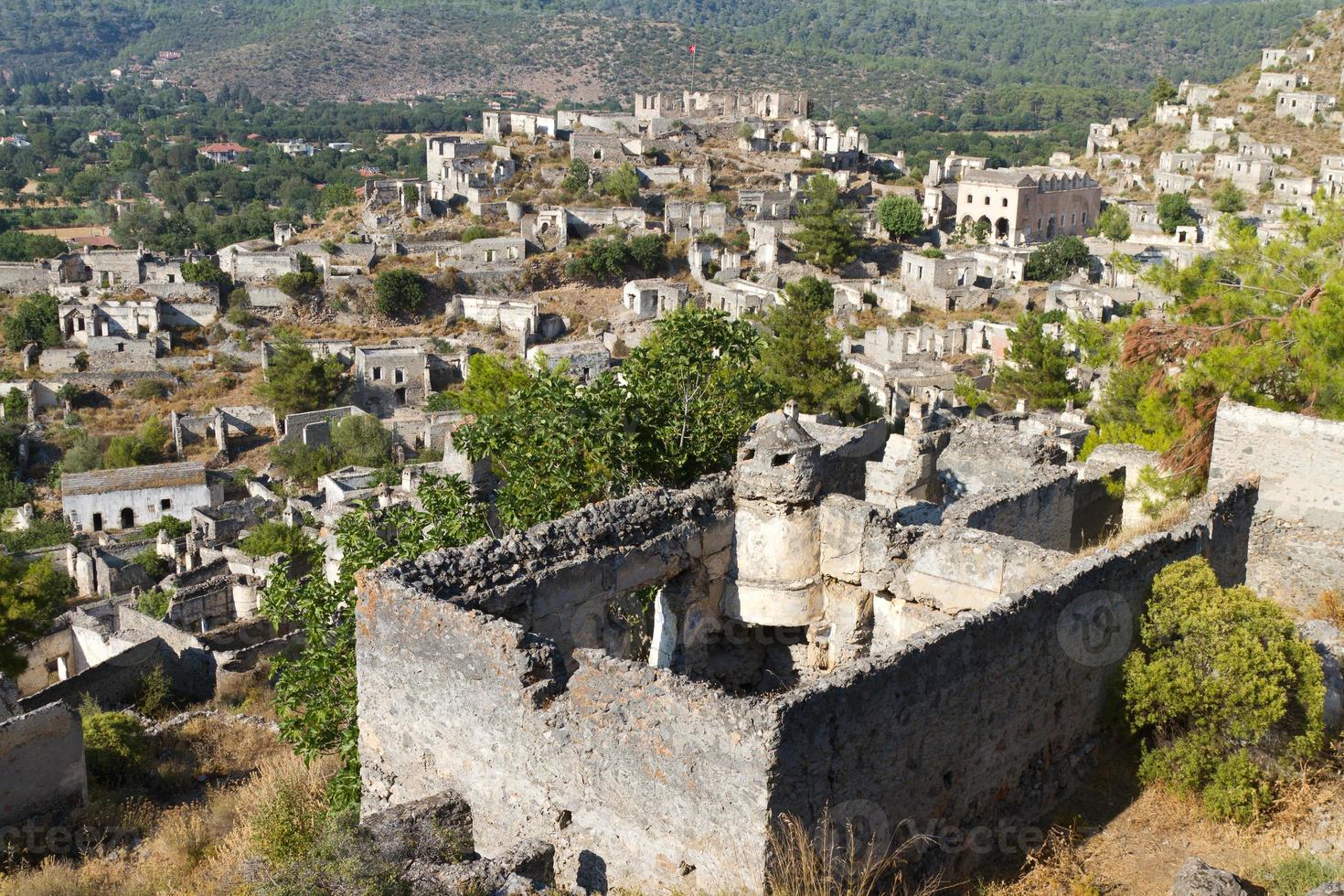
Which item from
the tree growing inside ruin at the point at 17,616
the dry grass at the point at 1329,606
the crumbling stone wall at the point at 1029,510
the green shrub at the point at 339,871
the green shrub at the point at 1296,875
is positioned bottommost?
the tree growing inside ruin at the point at 17,616

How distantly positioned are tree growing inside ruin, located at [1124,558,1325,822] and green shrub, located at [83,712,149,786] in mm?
10290

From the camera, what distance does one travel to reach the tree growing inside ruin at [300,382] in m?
41.9

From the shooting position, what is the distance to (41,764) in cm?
1230

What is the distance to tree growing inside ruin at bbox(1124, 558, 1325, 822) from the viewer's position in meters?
7.82

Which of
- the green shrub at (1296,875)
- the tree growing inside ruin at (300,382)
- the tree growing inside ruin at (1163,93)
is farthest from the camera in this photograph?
the tree growing inside ruin at (1163,93)

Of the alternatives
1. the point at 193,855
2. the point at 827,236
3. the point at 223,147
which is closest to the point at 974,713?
the point at 193,855

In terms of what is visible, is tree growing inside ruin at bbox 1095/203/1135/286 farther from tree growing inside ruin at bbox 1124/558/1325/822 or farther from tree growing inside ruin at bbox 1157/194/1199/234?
tree growing inside ruin at bbox 1124/558/1325/822

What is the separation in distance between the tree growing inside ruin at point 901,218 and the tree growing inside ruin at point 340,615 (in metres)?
48.8

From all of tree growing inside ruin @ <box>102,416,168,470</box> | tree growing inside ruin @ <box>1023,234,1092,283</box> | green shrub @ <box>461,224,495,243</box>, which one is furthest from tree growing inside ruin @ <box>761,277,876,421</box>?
green shrub @ <box>461,224,495,243</box>

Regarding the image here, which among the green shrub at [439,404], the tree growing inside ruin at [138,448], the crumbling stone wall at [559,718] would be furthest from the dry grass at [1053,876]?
the tree growing inside ruin at [138,448]

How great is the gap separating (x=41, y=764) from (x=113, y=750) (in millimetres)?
1691

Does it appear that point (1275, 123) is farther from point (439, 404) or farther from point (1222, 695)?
point (1222, 695)

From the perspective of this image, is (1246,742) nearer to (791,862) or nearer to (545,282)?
(791,862)

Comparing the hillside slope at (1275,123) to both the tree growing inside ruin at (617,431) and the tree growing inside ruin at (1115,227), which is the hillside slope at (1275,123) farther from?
the tree growing inside ruin at (617,431)
